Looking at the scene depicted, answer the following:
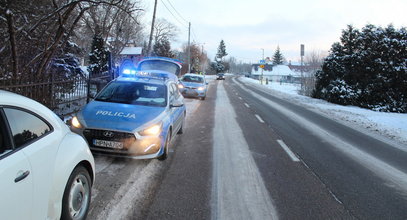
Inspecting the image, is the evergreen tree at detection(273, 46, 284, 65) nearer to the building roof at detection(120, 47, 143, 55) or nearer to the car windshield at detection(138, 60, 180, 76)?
the building roof at detection(120, 47, 143, 55)

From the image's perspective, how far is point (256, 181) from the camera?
16.1 feet

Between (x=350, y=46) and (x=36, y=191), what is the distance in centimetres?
2359

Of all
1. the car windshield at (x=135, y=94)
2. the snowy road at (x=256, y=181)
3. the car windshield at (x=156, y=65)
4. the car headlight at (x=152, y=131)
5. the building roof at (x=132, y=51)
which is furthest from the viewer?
the building roof at (x=132, y=51)

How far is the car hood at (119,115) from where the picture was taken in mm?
5012

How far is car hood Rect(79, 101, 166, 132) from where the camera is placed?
5012 millimetres

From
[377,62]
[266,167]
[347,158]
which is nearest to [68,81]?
[266,167]

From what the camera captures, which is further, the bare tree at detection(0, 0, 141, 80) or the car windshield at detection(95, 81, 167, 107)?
the bare tree at detection(0, 0, 141, 80)

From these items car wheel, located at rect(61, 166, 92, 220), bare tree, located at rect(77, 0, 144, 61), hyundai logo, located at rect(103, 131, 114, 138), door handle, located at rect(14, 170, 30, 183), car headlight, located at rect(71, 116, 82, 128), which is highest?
bare tree, located at rect(77, 0, 144, 61)

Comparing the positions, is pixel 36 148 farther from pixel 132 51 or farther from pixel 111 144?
pixel 132 51

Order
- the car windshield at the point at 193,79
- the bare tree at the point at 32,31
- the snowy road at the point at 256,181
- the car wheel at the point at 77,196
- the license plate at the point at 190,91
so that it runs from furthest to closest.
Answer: the car windshield at the point at 193,79 → the license plate at the point at 190,91 → the bare tree at the point at 32,31 → the snowy road at the point at 256,181 → the car wheel at the point at 77,196

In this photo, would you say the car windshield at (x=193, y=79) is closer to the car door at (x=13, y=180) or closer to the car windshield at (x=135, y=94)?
the car windshield at (x=135, y=94)

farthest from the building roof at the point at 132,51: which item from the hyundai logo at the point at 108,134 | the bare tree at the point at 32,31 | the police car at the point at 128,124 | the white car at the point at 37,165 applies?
the white car at the point at 37,165

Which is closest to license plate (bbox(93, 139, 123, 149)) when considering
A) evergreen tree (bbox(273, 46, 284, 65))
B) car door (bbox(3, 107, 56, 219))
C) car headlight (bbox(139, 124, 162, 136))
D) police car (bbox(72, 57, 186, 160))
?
police car (bbox(72, 57, 186, 160))

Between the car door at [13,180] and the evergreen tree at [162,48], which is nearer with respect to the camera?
the car door at [13,180]
